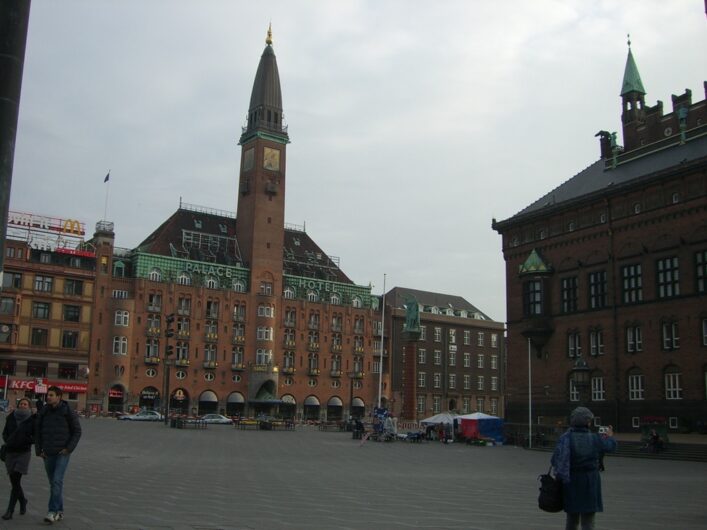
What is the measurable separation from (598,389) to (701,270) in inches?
458

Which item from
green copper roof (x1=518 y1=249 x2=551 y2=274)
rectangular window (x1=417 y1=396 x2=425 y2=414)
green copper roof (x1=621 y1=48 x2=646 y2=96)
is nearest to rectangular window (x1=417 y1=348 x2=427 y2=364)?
rectangular window (x1=417 y1=396 x2=425 y2=414)

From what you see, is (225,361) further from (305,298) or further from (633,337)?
(633,337)

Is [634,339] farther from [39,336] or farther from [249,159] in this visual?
[249,159]

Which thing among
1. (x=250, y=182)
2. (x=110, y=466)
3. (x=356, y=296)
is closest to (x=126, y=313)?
(x=250, y=182)

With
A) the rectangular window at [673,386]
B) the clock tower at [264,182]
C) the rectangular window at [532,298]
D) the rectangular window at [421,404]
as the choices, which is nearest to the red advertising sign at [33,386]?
the clock tower at [264,182]

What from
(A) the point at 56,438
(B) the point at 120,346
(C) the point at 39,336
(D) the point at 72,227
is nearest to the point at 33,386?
(C) the point at 39,336

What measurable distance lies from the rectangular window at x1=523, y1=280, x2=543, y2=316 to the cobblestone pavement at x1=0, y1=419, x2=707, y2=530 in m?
26.9

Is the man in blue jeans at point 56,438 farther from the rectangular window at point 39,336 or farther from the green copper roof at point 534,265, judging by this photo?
the rectangular window at point 39,336

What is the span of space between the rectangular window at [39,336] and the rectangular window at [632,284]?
61660mm

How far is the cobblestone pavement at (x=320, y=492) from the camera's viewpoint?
44.4 feet

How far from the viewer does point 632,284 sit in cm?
5534

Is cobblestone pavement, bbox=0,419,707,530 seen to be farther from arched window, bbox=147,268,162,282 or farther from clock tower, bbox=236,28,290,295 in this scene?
clock tower, bbox=236,28,290,295

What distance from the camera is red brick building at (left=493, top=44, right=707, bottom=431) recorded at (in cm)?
5094

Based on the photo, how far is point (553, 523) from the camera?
14570mm
